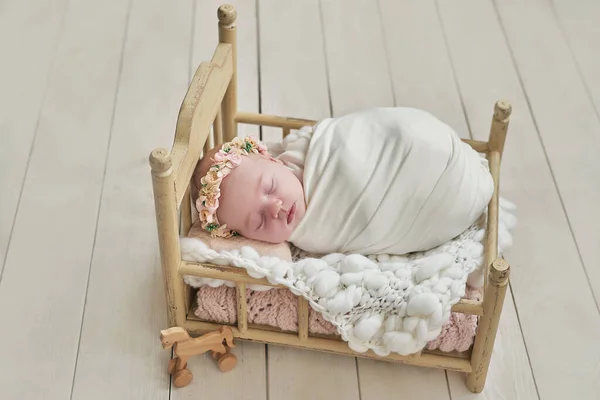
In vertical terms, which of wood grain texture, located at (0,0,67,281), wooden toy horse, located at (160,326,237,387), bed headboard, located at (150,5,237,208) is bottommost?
wooden toy horse, located at (160,326,237,387)

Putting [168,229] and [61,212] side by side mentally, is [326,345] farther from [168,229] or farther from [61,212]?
[61,212]

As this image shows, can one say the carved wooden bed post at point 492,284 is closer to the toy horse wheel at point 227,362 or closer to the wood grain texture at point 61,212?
the toy horse wheel at point 227,362

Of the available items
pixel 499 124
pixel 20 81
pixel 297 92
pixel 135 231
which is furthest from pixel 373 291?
pixel 20 81

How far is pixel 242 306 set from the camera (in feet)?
4.55

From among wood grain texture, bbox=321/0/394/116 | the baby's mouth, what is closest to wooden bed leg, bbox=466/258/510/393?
the baby's mouth

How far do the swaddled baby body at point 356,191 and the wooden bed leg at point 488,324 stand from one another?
19cm

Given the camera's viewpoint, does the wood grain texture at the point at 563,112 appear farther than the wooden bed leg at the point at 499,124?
Yes

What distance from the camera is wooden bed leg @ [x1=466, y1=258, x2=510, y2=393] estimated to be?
4.02 ft

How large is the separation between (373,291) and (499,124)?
1.63 ft

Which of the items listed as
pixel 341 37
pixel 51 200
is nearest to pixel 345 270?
pixel 51 200

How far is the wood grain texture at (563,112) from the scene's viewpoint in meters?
1.80

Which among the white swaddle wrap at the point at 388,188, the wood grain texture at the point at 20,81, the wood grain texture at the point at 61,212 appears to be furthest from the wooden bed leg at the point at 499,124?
the wood grain texture at the point at 20,81

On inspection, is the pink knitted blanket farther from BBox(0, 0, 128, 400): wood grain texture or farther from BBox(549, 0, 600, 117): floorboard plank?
BBox(549, 0, 600, 117): floorboard plank

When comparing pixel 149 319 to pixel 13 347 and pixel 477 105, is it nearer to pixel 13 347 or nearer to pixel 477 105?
pixel 13 347
